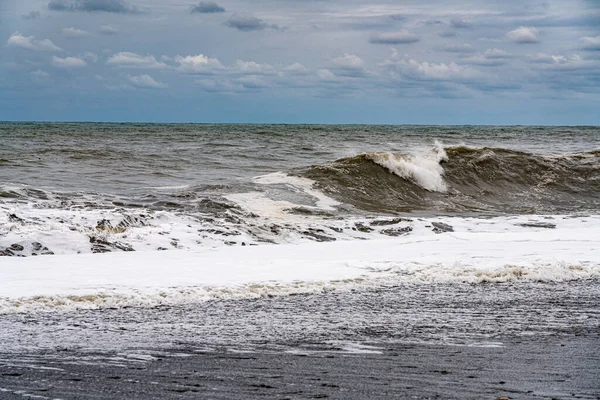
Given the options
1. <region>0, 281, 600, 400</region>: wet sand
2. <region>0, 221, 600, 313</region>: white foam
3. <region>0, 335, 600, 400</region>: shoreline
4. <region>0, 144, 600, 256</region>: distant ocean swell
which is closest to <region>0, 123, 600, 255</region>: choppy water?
<region>0, 144, 600, 256</region>: distant ocean swell

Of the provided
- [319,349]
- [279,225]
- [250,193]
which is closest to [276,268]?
[319,349]

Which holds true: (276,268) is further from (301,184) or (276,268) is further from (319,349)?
(301,184)

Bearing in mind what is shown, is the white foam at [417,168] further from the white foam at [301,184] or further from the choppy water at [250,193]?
the white foam at [301,184]

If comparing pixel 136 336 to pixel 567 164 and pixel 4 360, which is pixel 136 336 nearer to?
pixel 4 360

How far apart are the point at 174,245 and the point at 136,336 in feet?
15.3

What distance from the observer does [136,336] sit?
4680 millimetres

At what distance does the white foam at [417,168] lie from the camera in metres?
18.6

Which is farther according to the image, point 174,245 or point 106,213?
point 106,213

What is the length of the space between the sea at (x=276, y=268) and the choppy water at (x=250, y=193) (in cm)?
6

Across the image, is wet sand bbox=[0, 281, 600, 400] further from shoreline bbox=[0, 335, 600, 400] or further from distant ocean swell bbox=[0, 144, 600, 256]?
distant ocean swell bbox=[0, 144, 600, 256]

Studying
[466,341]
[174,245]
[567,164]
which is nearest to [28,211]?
[174,245]

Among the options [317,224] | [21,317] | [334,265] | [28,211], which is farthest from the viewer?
[317,224]

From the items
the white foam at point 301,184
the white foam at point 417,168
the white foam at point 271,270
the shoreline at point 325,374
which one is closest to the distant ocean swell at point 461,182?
the white foam at point 417,168

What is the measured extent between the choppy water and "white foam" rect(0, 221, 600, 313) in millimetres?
1323
